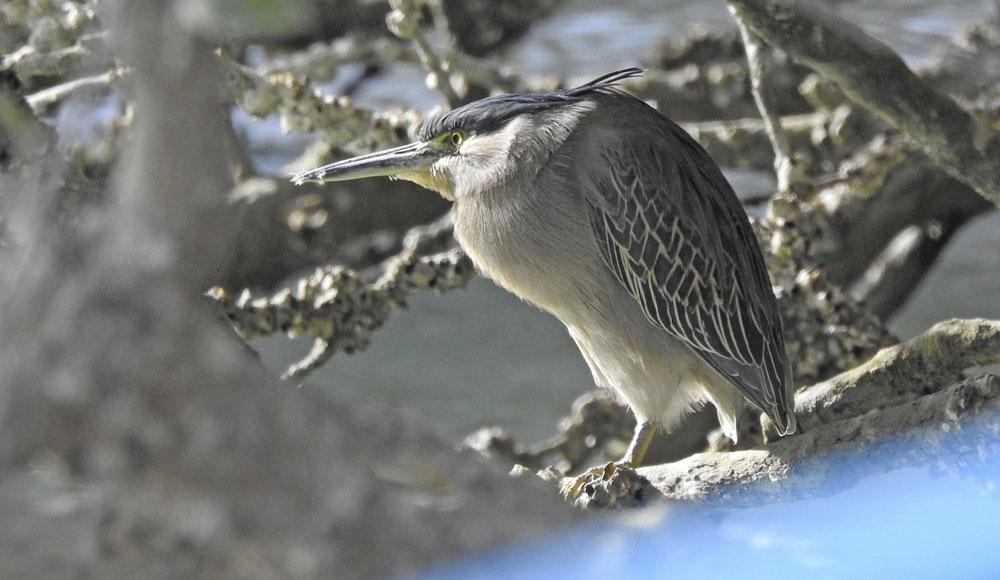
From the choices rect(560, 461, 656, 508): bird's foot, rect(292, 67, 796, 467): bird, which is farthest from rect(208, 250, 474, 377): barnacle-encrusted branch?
rect(560, 461, 656, 508): bird's foot

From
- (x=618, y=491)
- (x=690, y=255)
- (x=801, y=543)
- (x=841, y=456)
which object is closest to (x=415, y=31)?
(x=690, y=255)

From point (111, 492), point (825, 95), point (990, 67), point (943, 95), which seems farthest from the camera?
point (825, 95)

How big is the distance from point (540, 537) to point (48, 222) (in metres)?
0.47

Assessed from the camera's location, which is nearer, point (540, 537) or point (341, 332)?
point (540, 537)

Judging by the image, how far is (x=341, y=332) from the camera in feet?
9.31

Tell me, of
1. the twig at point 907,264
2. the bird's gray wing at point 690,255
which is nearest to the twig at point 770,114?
the bird's gray wing at point 690,255

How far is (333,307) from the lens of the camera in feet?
9.15

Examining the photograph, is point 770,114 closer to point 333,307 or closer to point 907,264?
point 333,307

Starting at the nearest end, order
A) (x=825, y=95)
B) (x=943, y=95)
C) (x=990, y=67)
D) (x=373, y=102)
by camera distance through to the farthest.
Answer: (x=943, y=95), (x=990, y=67), (x=825, y=95), (x=373, y=102)

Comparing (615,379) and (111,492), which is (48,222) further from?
(615,379)

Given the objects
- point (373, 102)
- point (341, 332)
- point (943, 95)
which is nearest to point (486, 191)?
point (341, 332)

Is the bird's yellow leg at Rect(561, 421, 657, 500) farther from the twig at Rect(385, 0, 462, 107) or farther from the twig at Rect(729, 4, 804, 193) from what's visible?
the twig at Rect(385, 0, 462, 107)

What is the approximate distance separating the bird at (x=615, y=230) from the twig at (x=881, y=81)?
32 centimetres

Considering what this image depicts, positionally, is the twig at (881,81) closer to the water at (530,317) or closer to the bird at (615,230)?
the bird at (615,230)
